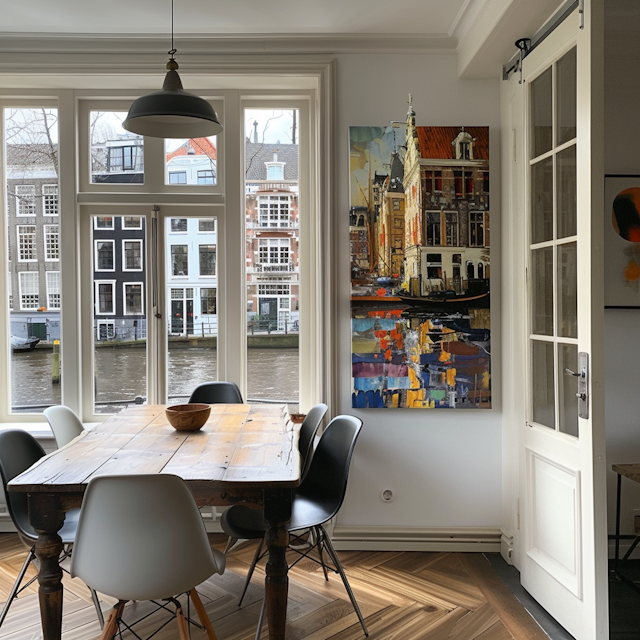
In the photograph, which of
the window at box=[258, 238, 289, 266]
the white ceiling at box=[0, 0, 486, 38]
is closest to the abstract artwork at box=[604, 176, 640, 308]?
the white ceiling at box=[0, 0, 486, 38]

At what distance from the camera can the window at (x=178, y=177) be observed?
391 centimetres

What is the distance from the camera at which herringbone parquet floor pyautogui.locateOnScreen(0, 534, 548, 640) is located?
101 inches

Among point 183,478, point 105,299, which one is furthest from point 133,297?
point 183,478

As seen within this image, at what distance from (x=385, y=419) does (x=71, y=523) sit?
1827 mm

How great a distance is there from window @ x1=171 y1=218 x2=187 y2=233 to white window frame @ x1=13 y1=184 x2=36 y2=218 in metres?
0.96

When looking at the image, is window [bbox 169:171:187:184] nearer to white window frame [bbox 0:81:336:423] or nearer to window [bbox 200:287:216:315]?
white window frame [bbox 0:81:336:423]

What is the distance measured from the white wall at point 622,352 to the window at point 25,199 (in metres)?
3.69

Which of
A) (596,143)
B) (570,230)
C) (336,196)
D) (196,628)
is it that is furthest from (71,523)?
(596,143)

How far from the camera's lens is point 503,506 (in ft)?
11.6

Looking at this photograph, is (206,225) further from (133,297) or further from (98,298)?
(98,298)

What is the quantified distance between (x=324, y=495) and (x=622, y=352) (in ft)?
6.36

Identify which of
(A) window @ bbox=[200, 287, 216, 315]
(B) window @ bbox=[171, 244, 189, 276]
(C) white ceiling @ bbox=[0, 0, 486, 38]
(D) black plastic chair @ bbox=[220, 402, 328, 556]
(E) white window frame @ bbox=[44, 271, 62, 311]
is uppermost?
(C) white ceiling @ bbox=[0, 0, 486, 38]

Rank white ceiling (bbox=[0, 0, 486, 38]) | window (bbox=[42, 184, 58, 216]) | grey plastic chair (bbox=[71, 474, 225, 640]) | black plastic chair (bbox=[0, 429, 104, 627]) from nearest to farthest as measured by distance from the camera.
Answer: grey plastic chair (bbox=[71, 474, 225, 640]) → black plastic chair (bbox=[0, 429, 104, 627]) → white ceiling (bbox=[0, 0, 486, 38]) → window (bbox=[42, 184, 58, 216])

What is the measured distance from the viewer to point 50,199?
156 inches
